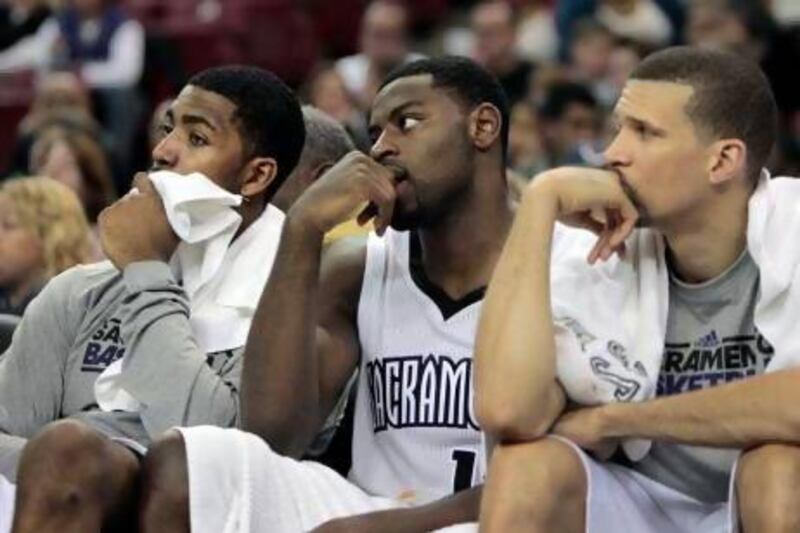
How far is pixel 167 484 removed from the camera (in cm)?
435

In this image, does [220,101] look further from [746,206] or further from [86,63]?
[86,63]

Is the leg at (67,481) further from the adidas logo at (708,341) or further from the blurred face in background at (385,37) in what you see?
the blurred face in background at (385,37)

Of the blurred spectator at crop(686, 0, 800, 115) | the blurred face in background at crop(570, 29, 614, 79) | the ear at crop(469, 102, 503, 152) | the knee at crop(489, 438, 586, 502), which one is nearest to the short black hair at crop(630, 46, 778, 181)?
the ear at crop(469, 102, 503, 152)

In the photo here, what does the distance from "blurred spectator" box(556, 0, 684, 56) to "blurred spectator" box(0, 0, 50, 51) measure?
3115mm

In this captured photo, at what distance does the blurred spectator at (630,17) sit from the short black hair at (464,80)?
5.71 metres

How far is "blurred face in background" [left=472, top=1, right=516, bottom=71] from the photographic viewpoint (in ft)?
36.0

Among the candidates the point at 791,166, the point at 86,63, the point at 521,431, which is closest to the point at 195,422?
the point at 521,431

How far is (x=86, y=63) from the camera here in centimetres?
1218

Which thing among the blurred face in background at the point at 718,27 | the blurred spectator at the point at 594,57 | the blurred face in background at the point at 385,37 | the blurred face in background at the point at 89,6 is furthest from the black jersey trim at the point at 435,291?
the blurred face in background at the point at 89,6

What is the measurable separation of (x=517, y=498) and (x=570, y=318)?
0.46 metres

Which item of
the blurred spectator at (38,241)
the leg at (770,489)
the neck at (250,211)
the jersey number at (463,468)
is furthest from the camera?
the blurred spectator at (38,241)

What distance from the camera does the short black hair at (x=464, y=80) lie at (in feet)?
16.1

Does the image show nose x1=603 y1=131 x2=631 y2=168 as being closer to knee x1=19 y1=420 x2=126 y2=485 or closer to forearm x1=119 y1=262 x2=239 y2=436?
forearm x1=119 y1=262 x2=239 y2=436

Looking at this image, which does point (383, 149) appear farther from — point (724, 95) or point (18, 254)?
point (18, 254)
